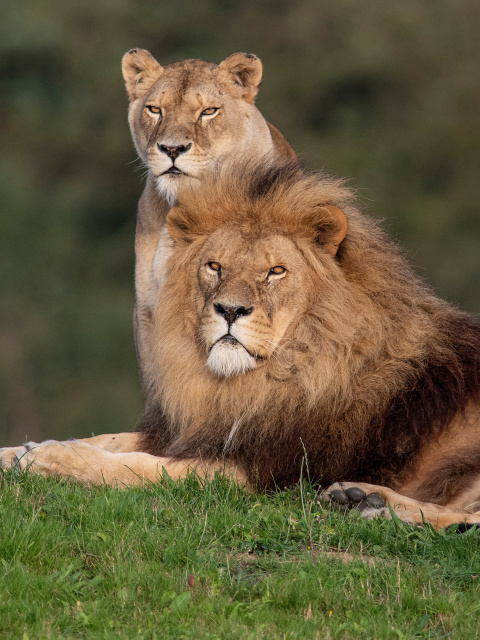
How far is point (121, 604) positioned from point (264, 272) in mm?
1651

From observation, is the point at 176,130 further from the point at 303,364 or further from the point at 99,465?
the point at 99,465

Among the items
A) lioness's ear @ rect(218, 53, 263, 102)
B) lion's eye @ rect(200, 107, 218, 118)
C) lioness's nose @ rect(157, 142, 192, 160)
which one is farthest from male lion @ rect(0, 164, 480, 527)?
lioness's ear @ rect(218, 53, 263, 102)

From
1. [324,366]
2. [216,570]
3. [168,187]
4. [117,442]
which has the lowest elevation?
[117,442]

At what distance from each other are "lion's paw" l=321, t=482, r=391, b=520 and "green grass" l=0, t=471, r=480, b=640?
0.08 meters

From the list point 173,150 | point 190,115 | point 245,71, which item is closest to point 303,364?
point 173,150

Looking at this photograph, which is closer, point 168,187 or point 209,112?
point 168,187

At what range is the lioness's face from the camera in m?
4.20

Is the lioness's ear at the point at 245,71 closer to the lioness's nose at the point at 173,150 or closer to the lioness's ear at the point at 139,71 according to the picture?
the lioness's ear at the point at 139,71

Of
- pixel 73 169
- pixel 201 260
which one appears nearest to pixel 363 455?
pixel 201 260

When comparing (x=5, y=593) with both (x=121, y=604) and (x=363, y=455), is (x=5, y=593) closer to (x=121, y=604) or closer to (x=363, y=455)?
(x=121, y=604)

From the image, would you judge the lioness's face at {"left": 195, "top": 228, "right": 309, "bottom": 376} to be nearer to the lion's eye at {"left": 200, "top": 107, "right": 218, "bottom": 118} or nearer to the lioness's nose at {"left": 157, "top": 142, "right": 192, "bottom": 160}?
the lioness's nose at {"left": 157, "top": 142, "right": 192, "bottom": 160}

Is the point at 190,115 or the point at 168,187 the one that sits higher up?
the point at 190,115

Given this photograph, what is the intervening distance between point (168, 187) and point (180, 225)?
1.63m

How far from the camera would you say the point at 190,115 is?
21.6 feet
